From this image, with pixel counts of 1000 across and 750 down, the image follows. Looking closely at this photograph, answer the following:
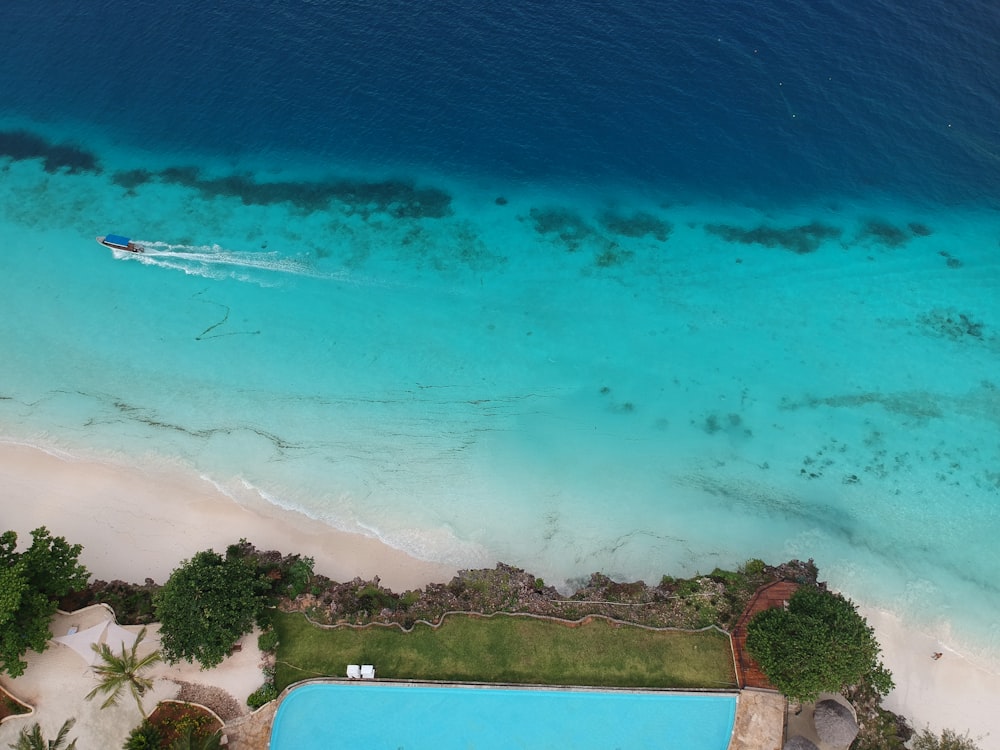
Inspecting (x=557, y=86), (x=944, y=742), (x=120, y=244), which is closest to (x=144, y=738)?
(x=944, y=742)

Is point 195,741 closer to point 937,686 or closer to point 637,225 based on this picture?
point 937,686

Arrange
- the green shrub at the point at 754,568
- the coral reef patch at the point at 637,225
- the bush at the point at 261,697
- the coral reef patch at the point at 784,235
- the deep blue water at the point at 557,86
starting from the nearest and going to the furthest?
the bush at the point at 261,697 → the green shrub at the point at 754,568 → the coral reef patch at the point at 784,235 → the coral reef patch at the point at 637,225 → the deep blue water at the point at 557,86

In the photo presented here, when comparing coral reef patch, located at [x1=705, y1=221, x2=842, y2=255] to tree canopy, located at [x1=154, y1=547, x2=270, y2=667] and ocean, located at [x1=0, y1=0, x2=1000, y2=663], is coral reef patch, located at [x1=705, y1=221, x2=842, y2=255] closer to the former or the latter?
ocean, located at [x1=0, y1=0, x2=1000, y2=663]

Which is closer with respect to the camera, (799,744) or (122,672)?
(799,744)

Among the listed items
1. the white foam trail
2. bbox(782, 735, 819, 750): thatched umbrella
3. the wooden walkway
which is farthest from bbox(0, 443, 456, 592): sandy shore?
bbox(782, 735, 819, 750): thatched umbrella

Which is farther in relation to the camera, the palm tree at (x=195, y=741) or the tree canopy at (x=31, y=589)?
the tree canopy at (x=31, y=589)

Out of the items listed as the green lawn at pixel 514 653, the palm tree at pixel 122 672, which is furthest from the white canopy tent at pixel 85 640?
the green lawn at pixel 514 653

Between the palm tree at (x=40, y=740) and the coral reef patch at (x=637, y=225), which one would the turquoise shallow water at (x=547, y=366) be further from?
the palm tree at (x=40, y=740)
